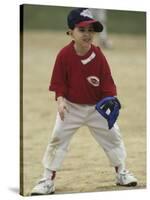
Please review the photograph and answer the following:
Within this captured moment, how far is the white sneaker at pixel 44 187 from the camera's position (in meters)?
4.46

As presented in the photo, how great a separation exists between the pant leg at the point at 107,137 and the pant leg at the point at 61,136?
0.29ft

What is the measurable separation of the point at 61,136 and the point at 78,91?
30cm

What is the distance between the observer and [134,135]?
233 inches

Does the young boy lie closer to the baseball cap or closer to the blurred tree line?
the baseball cap

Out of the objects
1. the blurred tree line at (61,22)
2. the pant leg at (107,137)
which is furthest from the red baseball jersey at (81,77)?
the blurred tree line at (61,22)

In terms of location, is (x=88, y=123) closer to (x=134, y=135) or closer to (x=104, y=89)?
(x=104, y=89)

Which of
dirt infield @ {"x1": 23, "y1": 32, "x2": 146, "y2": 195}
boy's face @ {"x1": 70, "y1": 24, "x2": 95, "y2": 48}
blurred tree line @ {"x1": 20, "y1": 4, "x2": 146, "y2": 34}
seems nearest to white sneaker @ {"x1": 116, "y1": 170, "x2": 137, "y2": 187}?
dirt infield @ {"x1": 23, "y1": 32, "x2": 146, "y2": 195}

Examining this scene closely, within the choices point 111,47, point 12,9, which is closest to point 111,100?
point 12,9

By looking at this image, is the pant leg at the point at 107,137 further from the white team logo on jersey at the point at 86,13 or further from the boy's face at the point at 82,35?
the white team logo on jersey at the point at 86,13

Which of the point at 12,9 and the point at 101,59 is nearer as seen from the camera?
the point at 101,59

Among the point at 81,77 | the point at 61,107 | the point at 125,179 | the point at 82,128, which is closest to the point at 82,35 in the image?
the point at 81,77

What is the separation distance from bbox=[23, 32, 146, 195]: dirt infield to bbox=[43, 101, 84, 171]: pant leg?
0.59 ft

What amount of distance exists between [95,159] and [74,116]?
74 centimetres

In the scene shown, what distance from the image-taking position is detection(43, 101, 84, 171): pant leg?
14.7 ft
